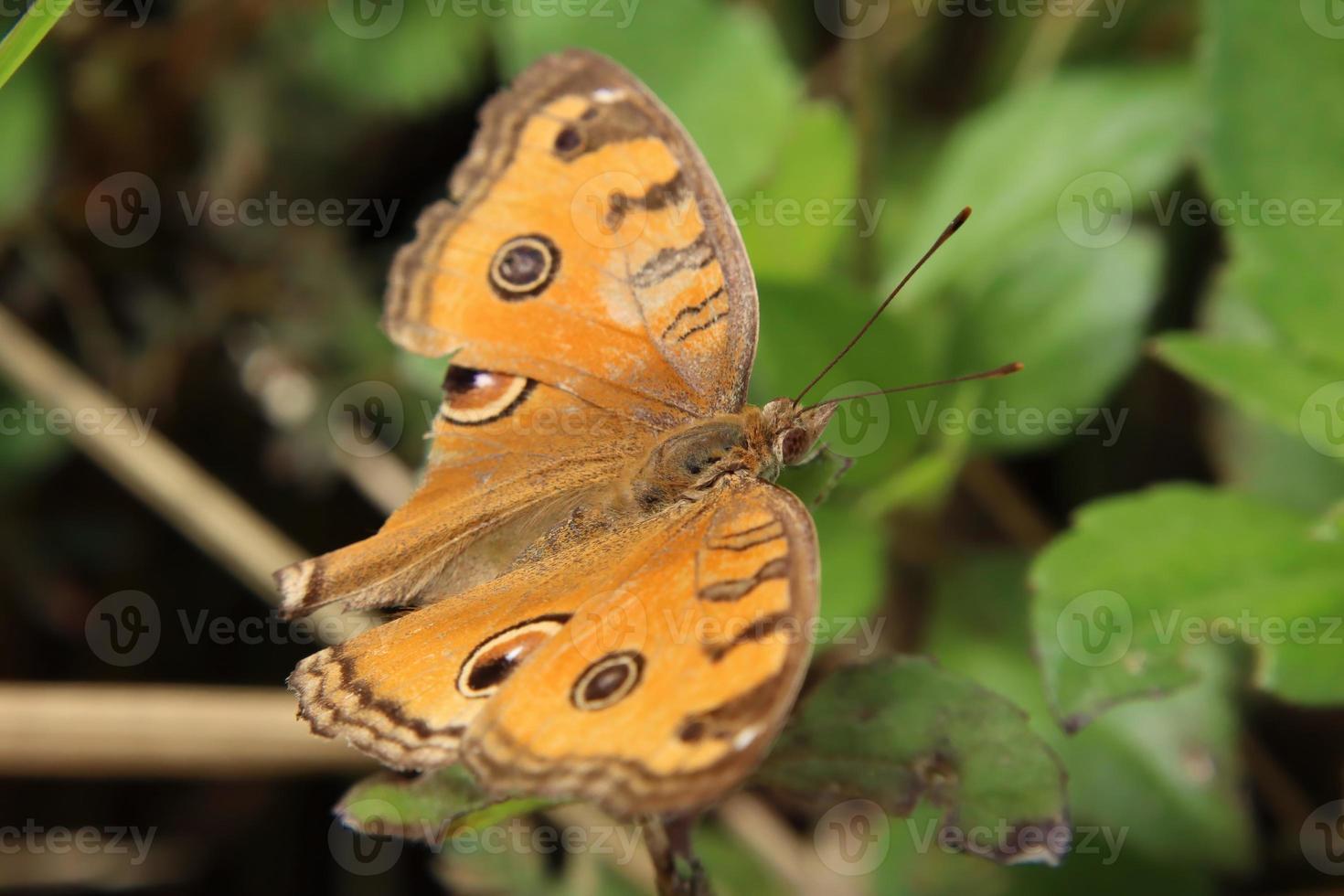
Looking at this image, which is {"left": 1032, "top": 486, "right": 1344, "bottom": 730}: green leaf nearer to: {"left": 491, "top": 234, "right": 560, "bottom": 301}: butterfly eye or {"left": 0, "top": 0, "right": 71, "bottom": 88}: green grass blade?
{"left": 491, "top": 234, "right": 560, "bottom": 301}: butterfly eye

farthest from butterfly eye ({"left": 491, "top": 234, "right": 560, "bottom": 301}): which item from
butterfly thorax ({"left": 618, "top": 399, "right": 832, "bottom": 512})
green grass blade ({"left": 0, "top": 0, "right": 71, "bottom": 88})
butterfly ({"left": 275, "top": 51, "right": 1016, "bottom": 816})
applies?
green grass blade ({"left": 0, "top": 0, "right": 71, "bottom": 88})

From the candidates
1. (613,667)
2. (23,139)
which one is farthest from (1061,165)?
(23,139)

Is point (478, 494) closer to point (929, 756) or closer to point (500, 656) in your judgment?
point (500, 656)

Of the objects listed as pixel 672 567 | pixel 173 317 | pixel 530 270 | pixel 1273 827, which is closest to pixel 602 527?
pixel 672 567

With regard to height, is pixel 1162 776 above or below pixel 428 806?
below

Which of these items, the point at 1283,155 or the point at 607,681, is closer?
the point at 607,681

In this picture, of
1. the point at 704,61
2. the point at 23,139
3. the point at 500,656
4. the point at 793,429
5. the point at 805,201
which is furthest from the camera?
the point at 23,139

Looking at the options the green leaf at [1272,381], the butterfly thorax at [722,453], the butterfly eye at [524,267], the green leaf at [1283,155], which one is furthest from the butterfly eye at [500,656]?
the green leaf at [1283,155]
